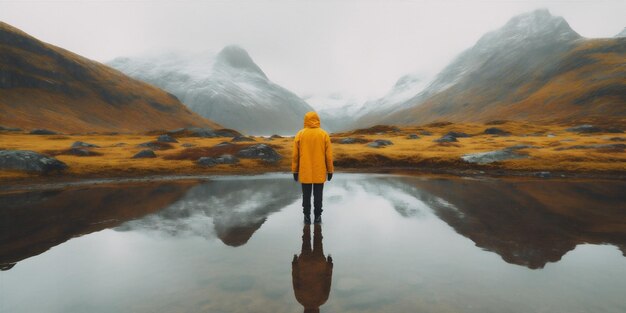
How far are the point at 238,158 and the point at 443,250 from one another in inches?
1162

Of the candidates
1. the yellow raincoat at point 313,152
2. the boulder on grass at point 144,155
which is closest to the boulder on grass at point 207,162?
the boulder on grass at point 144,155

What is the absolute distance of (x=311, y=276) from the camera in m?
7.48

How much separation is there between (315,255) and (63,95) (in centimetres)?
18958

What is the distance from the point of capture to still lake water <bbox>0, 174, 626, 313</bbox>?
251 inches

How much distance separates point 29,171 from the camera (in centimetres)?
2586

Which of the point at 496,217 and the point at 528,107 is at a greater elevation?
the point at 528,107

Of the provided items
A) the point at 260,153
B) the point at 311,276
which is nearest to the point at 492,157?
the point at 260,153

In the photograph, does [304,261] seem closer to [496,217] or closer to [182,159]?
[496,217]

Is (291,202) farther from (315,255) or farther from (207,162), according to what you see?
(207,162)

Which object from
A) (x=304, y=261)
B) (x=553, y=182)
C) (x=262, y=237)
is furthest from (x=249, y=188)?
(x=553, y=182)

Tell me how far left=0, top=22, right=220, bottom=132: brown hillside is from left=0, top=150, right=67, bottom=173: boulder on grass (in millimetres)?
116687

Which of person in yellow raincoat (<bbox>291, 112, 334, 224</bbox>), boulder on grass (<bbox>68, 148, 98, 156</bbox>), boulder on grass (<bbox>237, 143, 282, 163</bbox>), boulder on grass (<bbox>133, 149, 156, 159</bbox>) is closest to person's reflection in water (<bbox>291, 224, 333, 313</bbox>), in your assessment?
person in yellow raincoat (<bbox>291, 112, 334, 224</bbox>)

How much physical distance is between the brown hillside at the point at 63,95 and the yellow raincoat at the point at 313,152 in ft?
470

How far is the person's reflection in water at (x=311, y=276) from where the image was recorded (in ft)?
21.0
